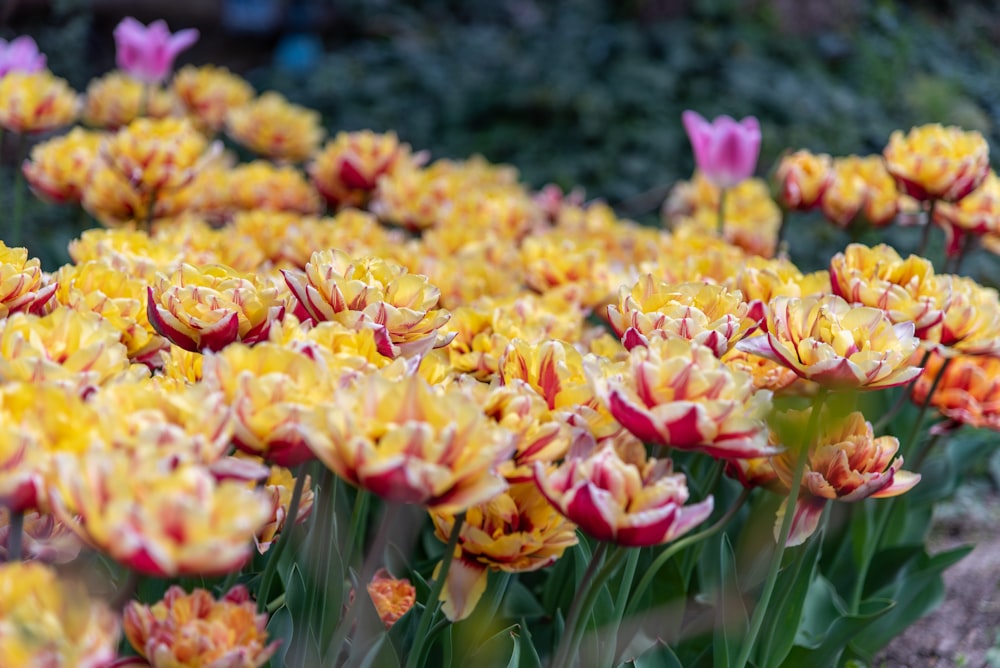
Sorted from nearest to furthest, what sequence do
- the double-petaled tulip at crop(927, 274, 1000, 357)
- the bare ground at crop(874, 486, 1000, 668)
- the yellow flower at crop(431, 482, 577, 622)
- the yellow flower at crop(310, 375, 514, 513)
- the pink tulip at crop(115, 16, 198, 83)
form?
the yellow flower at crop(310, 375, 514, 513)
the yellow flower at crop(431, 482, 577, 622)
the double-petaled tulip at crop(927, 274, 1000, 357)
the bare ground at crop(874, 486, 1000, 668)
the pink tulip at crop(115, 16, 198, 83)

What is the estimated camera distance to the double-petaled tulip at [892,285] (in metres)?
1.21

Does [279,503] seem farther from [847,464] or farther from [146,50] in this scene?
[146,50]

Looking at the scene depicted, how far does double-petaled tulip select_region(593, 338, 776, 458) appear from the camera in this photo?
2.88 feet

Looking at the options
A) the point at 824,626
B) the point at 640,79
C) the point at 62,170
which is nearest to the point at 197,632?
the point at 824,626

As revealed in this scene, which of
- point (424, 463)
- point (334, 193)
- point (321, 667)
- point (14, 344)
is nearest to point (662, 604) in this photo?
point (321, 667)

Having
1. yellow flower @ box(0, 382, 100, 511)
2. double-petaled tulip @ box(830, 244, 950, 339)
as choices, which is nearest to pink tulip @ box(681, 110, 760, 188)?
double-petaled tulip @ box(830, 244, 950, 339)

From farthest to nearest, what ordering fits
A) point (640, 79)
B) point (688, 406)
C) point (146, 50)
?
point (640, 79)
point (146, 50)
point (688, 406)

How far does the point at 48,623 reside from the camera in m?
0.66

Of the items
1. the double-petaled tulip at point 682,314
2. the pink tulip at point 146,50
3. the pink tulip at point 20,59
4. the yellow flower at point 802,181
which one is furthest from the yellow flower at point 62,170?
the yellow flower at point 802,181

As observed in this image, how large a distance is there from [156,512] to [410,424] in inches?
7.4

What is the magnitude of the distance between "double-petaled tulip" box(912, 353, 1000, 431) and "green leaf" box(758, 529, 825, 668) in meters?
0.39

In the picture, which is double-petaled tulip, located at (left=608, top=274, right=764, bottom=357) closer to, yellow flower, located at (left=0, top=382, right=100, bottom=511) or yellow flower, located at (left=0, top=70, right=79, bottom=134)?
yellow flower, located at (left=0, top=382, right=100, bottom=511)

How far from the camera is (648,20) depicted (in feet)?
18.1

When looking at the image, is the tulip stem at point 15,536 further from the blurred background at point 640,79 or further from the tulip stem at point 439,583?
the blurred background at point 640,79
